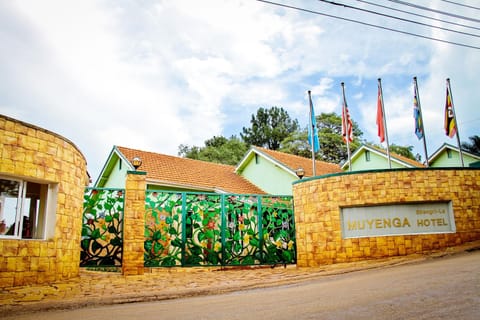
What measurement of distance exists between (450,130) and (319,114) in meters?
23.1

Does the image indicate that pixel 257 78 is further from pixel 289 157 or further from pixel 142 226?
pixel 142 226

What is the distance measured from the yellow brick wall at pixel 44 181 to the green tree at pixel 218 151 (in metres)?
26.4

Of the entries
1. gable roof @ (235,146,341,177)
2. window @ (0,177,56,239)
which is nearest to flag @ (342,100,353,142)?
gable roof @ (235,146,341,177)

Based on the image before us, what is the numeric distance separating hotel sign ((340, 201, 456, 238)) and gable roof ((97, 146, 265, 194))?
27.6 feet

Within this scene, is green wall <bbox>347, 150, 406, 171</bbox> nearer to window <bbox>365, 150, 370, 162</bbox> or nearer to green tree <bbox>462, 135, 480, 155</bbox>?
window <bbox>365, 150, 370, 162</bbox>

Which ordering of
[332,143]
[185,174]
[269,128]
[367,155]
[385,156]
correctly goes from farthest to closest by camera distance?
[269,128] < [332,143] < [367,155] < [385,156] < [185,174]

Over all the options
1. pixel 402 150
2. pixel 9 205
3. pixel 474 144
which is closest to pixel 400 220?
pixel 9 205

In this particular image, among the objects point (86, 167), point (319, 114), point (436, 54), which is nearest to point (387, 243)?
point (86, 167)

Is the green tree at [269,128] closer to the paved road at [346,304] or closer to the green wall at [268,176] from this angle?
the green wall at [268,176]

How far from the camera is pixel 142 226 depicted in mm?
10578

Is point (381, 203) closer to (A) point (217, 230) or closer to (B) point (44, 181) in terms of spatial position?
(A) point (217, 230)

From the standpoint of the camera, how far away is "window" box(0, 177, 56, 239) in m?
7.93

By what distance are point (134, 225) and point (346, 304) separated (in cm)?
669

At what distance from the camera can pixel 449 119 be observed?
1556 cm
